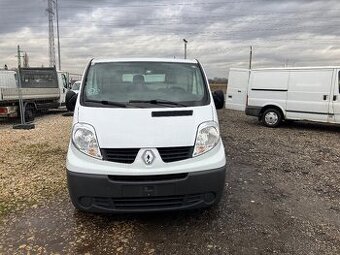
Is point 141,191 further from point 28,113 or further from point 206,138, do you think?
point 28,113

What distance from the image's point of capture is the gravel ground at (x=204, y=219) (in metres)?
3.63

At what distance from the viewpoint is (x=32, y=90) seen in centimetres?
1477

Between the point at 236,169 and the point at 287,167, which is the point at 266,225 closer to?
the point at 236,169

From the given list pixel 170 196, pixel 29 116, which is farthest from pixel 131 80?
pixel 29 116

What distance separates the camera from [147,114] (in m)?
4.04

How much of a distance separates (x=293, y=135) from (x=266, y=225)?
7275 millimetres

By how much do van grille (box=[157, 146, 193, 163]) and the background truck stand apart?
35.6ft

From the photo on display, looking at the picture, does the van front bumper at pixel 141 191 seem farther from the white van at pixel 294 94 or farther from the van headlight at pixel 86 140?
the white van at pixel 294 94

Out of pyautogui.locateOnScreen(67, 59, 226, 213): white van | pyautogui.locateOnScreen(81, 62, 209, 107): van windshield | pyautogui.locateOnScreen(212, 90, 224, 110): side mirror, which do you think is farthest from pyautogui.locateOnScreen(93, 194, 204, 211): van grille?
pyautogui.locateOnScreen(212, 90, 224, 110): side mirror

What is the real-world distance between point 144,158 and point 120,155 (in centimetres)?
26

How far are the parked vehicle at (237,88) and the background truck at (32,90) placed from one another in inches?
317

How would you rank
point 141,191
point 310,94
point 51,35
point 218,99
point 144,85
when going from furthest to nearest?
point 51,35 → point 310,94 → point 218,99 → point 144,85 → point 141,191

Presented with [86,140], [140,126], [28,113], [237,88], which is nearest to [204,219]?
[140,126]

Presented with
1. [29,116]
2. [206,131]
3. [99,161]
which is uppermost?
[206,131]
